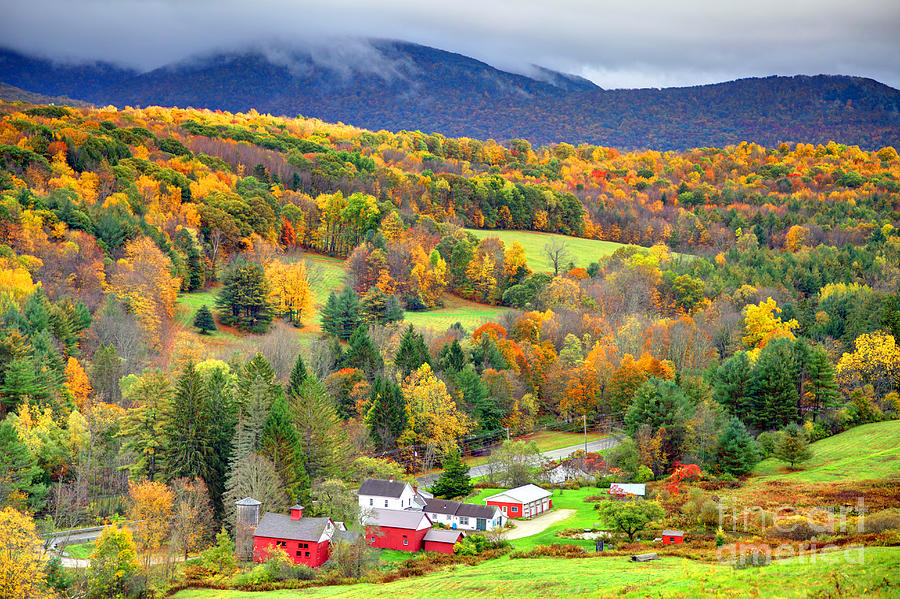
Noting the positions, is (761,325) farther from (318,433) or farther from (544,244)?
(318,433)

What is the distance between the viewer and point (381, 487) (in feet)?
168

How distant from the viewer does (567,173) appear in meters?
151

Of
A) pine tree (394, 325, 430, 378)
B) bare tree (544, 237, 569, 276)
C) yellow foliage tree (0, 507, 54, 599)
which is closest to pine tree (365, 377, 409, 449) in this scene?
pine tree (394, 325, 430, 378)

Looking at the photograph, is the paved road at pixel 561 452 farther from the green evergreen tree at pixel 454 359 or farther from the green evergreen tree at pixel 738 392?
the green evergreen tree at pixel 454 359

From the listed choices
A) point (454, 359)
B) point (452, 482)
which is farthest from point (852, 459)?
point (454, 359)

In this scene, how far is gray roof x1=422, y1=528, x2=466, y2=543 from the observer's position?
45.9 metres

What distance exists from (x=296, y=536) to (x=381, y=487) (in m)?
8.87

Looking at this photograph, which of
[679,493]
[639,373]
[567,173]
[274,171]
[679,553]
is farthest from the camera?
[567,173]

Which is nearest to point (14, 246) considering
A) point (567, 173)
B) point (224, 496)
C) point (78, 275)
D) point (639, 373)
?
point (78, 275)

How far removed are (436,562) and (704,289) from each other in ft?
202

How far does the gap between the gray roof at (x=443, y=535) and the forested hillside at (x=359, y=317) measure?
6.79 meters

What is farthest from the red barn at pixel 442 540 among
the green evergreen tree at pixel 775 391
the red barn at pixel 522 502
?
the green evergreen tree at pixel 775 391

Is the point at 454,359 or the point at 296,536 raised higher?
the point at 454,359

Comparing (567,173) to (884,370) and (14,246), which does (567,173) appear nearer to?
(884,370)
